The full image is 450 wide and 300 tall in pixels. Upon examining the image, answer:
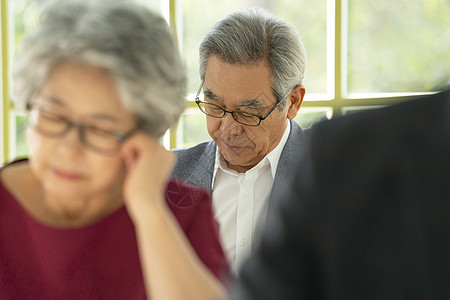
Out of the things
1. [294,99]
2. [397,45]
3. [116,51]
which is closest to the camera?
[116,51]

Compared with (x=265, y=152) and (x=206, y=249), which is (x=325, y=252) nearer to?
(x=206, y=249)

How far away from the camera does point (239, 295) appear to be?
863 millimetres

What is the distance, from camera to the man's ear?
2.86m

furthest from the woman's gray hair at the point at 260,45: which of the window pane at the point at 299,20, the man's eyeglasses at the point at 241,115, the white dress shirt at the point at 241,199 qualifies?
the window pane at the point at 299,20

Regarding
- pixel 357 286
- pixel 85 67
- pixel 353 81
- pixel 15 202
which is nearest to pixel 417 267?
pixel 357 286

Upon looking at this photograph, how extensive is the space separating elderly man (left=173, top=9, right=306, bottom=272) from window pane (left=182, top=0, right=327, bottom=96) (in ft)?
5.09

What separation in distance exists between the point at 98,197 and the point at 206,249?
27 cm

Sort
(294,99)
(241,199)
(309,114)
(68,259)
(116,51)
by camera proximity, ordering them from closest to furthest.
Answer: (116,51) < (68,259) < (241,199) < (294,99) < (309,114)

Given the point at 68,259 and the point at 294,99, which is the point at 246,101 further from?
the point at 68,259

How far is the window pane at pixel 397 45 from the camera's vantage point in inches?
157

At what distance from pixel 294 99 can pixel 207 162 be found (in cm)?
48

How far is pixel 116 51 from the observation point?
124 centimetres

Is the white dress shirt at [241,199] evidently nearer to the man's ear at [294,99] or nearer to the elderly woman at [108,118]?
the man's ear at [294,99]

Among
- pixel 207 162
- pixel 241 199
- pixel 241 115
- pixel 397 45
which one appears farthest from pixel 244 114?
pixel 397 45
